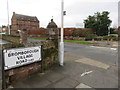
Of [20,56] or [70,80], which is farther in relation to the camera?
[70,80]

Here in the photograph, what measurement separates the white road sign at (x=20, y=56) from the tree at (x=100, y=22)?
100ft

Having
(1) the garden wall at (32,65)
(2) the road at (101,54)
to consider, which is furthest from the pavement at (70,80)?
(2) the road at (101,54)

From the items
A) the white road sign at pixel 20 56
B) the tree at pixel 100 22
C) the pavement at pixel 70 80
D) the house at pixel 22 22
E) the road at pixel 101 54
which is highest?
the house at pixel 22 22

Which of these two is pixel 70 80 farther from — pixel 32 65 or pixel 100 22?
pixel 100 22

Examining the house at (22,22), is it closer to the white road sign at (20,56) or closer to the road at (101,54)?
the road at (101,54)

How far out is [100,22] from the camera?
3206cm

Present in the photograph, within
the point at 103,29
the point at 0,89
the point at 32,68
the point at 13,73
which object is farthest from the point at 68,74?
the point at 103,29

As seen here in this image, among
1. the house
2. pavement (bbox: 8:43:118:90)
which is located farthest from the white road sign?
the house

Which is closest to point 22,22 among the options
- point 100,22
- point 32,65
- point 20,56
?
point 100,22

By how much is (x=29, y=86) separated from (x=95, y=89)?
2.63 metres

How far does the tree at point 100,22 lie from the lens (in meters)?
31.9

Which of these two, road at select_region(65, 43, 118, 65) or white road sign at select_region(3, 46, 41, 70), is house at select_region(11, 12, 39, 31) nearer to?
road at select_region(65, 43, 118, 65)

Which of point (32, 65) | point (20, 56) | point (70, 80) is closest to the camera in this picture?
point (20, 56)

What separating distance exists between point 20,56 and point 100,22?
32.5 metres
